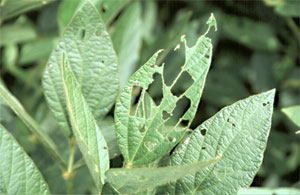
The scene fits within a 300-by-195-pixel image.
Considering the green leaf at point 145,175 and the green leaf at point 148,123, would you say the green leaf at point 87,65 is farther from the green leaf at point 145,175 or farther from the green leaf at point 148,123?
the green leaf at point 145,175

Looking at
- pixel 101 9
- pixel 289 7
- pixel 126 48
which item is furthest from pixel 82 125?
pixel 289 7

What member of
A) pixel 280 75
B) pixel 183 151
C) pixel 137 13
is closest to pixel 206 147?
pixel 183 151

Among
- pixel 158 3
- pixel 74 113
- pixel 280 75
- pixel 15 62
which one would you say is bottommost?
pixel 280 75

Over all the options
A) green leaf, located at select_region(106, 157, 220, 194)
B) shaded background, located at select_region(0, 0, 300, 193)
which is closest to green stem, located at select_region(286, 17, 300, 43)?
shaded background, located at select_region(0, 0, 300, 193)

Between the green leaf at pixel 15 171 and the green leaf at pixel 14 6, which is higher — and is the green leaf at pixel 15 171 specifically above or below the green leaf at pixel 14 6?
below

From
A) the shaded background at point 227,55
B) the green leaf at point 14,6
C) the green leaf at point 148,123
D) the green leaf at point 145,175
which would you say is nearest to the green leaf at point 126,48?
the shaded background at point 227,55

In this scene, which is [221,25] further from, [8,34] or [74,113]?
[74,113]

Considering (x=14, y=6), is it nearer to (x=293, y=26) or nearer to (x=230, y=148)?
(x=230, y=148)
